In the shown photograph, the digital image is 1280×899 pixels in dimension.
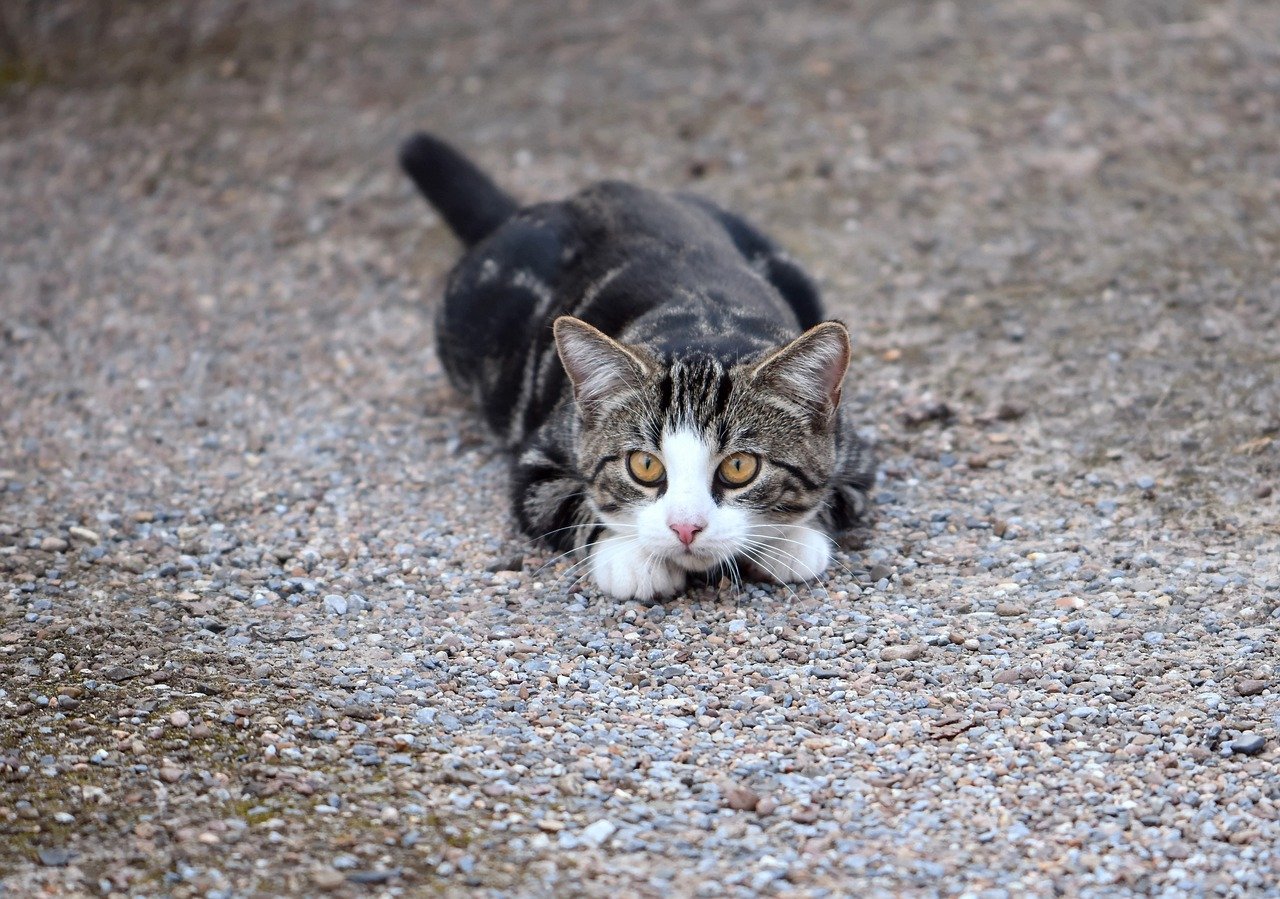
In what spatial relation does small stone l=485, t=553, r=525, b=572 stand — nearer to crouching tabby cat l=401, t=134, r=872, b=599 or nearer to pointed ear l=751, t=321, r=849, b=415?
crouching tabby cat l=401, t=134, r=872, b=599

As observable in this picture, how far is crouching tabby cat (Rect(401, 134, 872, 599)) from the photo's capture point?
13.9 feet

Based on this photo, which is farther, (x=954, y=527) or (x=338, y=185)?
(x=338, y=185)

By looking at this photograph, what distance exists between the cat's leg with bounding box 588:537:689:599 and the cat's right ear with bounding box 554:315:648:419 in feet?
1.45

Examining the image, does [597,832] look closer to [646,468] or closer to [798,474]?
[646,468]

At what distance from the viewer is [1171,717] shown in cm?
377

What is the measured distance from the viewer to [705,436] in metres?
4.20

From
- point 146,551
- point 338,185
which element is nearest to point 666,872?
point 146,551

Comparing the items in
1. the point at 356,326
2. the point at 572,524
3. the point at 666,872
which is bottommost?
the point at 356,326

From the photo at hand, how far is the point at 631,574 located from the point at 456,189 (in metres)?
2.56

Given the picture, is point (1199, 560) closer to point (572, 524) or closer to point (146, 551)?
point (572, 524)

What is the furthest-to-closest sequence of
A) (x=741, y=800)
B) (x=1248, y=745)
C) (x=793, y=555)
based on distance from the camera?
(x=793, y=555)
(x=1248, y=745)
(x=741, y=800)

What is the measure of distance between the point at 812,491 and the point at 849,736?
0.90m

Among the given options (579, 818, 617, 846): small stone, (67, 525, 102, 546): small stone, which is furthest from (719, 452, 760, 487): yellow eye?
(67, 525, 102, 546): small stone

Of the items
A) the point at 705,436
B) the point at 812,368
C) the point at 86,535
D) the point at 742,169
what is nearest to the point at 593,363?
the point at 705,436
